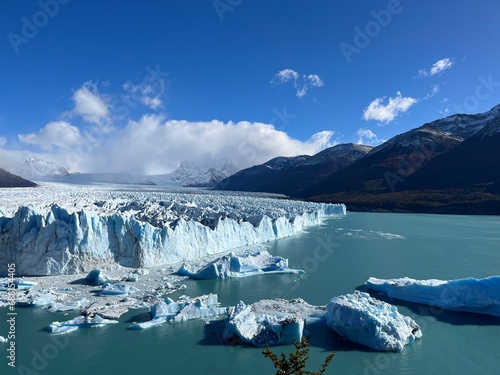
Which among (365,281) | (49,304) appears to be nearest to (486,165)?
(365,281)

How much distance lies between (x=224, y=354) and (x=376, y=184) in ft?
219

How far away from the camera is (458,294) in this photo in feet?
32.9

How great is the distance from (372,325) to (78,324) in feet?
22.5

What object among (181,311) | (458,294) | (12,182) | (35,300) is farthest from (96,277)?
(12,182)

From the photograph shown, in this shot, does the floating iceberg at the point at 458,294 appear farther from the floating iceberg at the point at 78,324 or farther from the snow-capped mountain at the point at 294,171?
the snow-capped mountain at the point at 294,171

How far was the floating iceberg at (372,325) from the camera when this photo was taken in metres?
7.72

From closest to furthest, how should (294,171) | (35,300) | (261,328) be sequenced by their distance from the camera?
1. (261,328)
2. (35,300)
3. (294,171)

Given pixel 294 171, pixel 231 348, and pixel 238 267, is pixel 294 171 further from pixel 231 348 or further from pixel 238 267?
pixel 231 348

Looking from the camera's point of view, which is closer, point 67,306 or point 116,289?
point 67,306

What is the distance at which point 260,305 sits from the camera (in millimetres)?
9578

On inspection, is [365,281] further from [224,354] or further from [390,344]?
[224,354]

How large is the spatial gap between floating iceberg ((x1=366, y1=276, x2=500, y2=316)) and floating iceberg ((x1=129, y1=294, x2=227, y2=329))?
5.62m

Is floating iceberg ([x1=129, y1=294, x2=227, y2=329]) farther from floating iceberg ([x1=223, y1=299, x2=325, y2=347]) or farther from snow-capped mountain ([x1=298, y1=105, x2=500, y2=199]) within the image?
snow-capped mountain ([x1=298, y1=105, x2=500, y2=199])

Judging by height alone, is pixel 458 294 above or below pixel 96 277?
below
